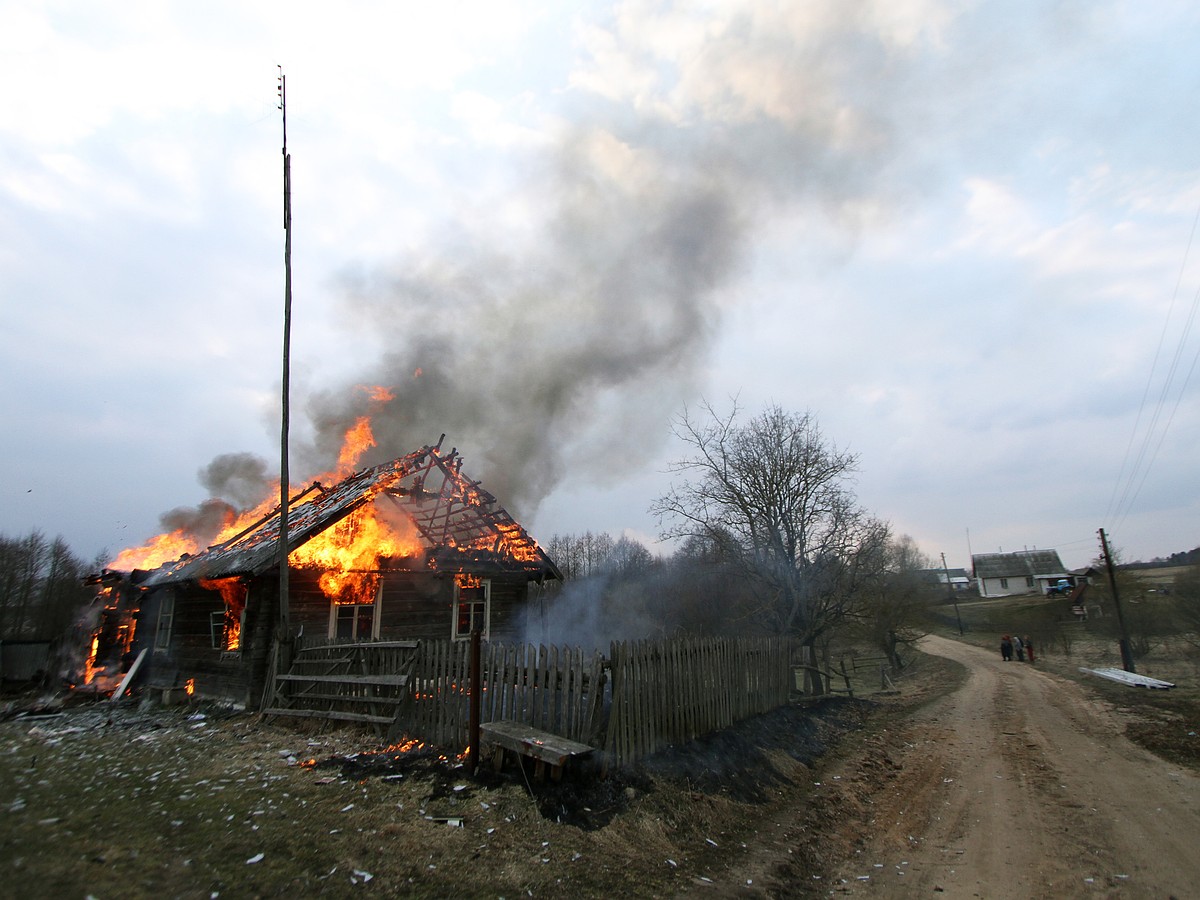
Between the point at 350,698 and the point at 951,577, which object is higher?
the point at 951,577

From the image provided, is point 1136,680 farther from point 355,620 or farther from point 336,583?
point 336,583

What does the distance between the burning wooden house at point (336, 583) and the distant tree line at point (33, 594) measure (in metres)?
26.7

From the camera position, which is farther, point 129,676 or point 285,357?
point 129,676

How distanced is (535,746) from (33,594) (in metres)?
49.3

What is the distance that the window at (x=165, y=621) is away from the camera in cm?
1586

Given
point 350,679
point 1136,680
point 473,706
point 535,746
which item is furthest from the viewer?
point 1136,680

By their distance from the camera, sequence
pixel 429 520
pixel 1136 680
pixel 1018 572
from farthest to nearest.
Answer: pixel 1018 572 → pixel 1136 680 → pixel 429 520

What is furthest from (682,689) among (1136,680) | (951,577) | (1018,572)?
(951,577)

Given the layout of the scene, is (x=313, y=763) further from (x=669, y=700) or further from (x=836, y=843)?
(x=836, y=843)

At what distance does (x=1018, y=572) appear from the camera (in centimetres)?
8069

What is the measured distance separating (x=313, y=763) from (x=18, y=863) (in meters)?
3.53

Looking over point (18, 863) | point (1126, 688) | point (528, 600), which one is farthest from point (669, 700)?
point (1126, 688)

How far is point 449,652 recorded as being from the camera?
8.37 metres

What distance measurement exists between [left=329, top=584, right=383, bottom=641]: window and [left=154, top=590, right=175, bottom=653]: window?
17.2ft
